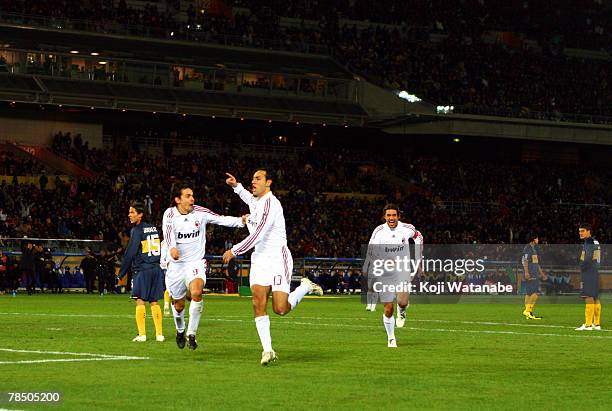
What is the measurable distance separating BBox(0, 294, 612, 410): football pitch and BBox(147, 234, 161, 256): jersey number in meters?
1.53

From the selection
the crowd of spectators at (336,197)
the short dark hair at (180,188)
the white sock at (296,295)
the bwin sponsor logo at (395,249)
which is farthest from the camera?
the crowd of spectators at (336,197)

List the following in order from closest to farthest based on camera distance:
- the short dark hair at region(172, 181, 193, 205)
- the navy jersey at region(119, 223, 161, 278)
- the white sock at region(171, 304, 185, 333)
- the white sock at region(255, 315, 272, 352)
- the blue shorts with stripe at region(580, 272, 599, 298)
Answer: the white sock at region(255, 315, 272, 352)
the white sock at region(171, 304, 185, 333)
the short dark hair at region(172, 181, 193, 205)
the navy jersey at region(119, 223, 161, 278)
the blue shorts with stripe at region(580, 272, 599, 298)

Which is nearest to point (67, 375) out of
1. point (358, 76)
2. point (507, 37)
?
point (358, 76)

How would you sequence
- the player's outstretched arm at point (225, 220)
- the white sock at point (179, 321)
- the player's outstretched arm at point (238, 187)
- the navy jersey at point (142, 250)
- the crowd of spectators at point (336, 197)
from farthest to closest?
the crowd of spectators at point (336, 197)
the navy jersey at point (142, 250)
the white sock at point (179, 321)
the player's outstretched arm at point (225, 220)
the player's outstretched arm at point (238, 187)

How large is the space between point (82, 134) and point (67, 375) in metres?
53.8

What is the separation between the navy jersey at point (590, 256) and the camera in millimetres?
25219

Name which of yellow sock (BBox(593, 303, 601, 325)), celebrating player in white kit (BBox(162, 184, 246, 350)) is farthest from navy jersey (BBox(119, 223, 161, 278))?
yellow sock (BBox(593, 303, 601, 325))

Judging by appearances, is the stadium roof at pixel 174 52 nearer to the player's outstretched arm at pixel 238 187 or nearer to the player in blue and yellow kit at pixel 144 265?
the player in blue and yellow kit at pixel 144 265

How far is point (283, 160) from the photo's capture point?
6844 cm

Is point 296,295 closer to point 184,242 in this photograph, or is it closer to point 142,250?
point 184,242

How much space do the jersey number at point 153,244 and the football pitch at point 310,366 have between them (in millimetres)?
1530

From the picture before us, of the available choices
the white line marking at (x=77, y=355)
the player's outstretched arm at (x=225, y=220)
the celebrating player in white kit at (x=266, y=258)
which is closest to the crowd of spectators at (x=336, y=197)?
the player's outstretched arm at (x=225, y=220)

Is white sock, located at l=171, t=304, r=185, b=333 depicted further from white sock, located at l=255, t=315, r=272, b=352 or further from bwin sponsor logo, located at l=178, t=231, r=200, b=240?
white sock, located at l=255, t=315, r=272, b=352

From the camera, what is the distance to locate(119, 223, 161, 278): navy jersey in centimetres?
1912
